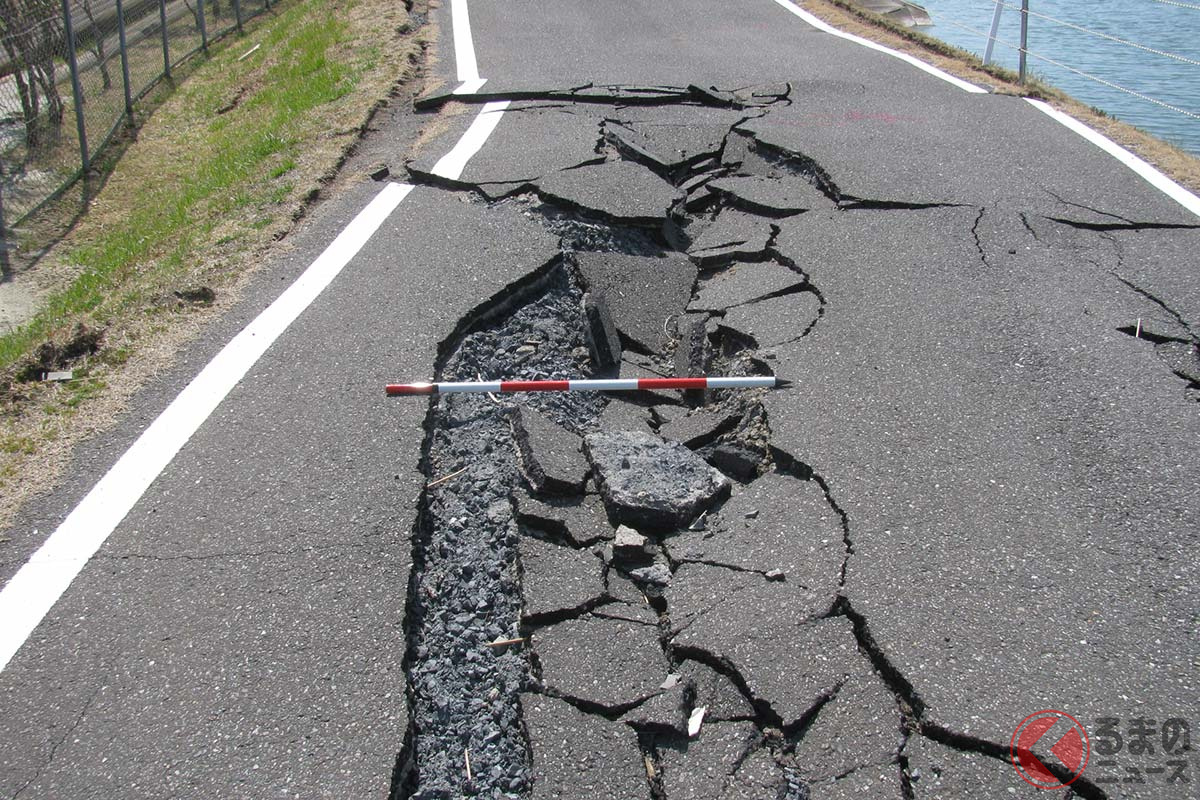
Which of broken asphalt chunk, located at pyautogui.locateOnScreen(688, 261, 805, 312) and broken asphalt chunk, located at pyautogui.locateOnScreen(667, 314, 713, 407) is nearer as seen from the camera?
broken asphalt chunk, located at pyautogui.locateOnScreen(667, 314, 713, 407)

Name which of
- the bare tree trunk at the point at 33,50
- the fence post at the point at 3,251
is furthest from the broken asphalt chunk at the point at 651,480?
the bare tree trunk at the point at 33,50

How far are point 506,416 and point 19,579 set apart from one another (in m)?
1.85

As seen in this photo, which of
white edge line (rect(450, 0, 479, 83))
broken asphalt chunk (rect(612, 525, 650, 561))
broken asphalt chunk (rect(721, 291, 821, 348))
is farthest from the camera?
white edge line (rect(450, 0, 479, 83))

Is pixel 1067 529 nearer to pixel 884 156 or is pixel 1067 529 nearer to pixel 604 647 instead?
pixel 604 647

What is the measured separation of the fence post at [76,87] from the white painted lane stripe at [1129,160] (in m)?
8.54

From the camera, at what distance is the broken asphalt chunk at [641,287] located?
15.6 feet

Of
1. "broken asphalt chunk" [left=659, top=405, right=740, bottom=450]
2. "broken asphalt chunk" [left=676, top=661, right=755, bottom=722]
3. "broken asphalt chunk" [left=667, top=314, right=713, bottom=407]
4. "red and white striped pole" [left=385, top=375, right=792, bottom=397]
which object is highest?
"red and white striped pole" [left=385, top=375, right=792, bottom=397]

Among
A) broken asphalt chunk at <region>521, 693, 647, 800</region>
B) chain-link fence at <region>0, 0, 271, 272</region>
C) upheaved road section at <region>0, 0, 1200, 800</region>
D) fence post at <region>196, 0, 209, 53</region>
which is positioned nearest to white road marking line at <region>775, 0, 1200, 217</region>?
upheaved road section at <region>0, 0, 1200, 800</region>

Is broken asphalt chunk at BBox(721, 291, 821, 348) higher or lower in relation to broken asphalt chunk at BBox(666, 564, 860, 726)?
higher

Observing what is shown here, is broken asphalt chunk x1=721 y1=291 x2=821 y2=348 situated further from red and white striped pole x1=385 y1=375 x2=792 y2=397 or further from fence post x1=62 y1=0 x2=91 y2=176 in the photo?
fence post x1=62 y1=0 x2=91 y2=176

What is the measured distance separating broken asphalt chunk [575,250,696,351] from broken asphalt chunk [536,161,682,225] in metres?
0.43

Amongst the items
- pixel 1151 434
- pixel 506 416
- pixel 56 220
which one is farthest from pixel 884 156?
pixel 56 220

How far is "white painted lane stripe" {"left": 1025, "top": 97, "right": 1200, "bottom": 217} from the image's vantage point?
228 inches

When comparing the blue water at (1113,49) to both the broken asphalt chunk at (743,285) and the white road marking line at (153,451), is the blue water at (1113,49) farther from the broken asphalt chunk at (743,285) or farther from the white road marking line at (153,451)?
the white road marking line at (153,451)
